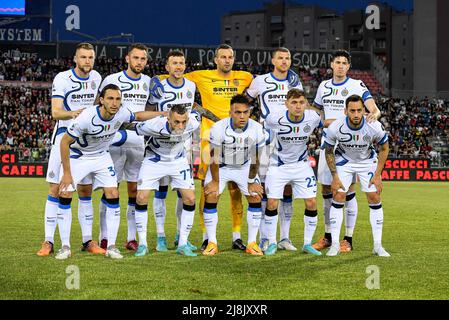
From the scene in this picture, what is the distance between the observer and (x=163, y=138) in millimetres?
9352

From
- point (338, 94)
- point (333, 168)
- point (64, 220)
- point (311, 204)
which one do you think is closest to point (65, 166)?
point (64, 220)

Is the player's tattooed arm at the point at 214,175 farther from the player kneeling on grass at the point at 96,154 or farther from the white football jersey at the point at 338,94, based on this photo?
the white football jersey at the point at 338,94

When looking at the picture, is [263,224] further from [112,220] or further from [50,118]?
[50,118]

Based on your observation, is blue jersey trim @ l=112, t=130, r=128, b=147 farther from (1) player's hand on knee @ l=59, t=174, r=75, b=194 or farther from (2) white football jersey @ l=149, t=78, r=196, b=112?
(1) player's hand on knee @ l=59, t=174, r=75, b=194

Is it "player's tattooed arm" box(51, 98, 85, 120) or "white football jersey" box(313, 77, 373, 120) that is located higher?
"white football jersey" box(313, 77, 373, 120)

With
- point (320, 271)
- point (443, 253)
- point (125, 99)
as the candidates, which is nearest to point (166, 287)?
point (320, 271)

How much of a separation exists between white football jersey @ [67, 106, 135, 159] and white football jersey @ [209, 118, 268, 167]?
1153 millimetres

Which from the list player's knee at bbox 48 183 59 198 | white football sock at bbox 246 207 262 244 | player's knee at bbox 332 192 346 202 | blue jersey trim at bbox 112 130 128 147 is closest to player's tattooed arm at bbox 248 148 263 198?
white football sock at bbox 246 207 262 244

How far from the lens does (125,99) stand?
9734 millimetres

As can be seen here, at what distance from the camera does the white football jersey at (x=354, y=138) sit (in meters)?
9.48

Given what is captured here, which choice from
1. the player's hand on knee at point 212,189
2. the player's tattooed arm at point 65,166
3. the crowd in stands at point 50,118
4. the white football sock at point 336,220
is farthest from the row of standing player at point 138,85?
the crowd in stands at point 50,118

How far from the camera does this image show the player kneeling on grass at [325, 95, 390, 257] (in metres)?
9.47

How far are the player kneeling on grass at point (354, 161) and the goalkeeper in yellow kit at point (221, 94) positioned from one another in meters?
1.27
